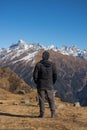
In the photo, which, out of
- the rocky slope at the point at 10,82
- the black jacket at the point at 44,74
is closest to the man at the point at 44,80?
the black jacket at the point at 44,74

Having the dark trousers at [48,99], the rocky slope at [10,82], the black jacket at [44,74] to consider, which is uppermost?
the rocky slope at [10,82]

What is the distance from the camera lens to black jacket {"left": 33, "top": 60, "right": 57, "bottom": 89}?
53.2 feet

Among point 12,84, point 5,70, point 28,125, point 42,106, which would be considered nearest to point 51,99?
point 42,106

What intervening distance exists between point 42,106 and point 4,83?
179 feet

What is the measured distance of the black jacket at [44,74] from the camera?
16.2 meters

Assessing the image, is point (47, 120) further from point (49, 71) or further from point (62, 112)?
Result: point (62, 112)

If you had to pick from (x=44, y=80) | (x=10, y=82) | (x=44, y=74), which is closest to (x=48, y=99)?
(x=44, y=80)

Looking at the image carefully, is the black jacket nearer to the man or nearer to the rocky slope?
the man

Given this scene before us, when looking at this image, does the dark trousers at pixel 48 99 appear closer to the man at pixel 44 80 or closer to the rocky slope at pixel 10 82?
the man at pixel 44 80

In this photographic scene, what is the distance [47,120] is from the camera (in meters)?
15.1

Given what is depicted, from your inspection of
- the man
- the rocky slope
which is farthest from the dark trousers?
the rocky slope

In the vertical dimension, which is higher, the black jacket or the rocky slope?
the rocky slope

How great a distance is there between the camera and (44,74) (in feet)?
53.5

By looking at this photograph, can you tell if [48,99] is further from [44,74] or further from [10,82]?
[10,82]
